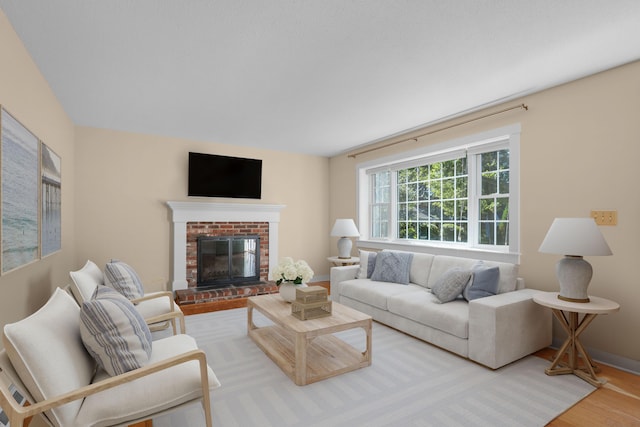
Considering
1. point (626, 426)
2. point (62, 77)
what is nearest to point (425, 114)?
point (626, 426)

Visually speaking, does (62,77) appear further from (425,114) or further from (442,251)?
(442,251)

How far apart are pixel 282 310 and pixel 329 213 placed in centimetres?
383

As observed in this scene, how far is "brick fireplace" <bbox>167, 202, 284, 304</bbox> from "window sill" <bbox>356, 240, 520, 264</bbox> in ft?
5.67

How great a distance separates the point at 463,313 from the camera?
2.90m

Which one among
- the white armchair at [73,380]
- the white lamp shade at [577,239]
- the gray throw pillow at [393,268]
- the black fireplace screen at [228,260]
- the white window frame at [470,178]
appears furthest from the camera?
the black fireplace screen at [228,260]

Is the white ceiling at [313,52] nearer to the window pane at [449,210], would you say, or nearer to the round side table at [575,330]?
the window pane at [449,210]

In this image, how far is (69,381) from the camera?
55.2 inches

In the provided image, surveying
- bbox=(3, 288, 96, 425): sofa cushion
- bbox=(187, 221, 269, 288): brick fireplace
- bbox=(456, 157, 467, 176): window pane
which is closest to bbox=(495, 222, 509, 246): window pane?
bbox=(456, 157, 467, 176): window pane

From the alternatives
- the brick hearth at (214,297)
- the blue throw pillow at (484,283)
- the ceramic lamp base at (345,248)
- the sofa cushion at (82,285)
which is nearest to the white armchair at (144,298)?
the sofa cushion at (82,285)

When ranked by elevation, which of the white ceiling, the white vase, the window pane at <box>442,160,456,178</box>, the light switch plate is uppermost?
the white ceiling

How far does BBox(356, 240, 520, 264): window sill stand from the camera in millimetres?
3539

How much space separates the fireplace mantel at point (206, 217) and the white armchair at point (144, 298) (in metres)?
1.71

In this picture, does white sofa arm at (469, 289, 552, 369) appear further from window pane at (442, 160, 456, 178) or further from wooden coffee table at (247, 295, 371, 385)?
window pane at (442, 160, 456, 178)

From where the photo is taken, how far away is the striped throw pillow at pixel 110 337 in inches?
61.6
